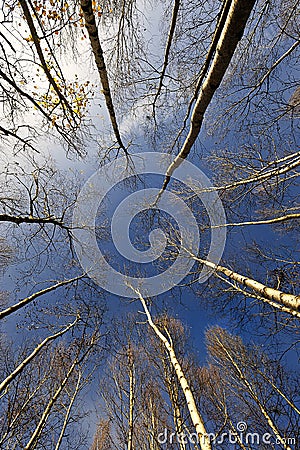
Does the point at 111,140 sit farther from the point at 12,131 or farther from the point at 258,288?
the point at 258,288

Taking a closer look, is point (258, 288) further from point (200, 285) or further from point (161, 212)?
point (161, 212)

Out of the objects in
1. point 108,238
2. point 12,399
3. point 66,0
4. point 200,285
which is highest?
point 108,238

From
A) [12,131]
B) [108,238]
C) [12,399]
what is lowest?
[12,399]

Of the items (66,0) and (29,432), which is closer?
(66,0)

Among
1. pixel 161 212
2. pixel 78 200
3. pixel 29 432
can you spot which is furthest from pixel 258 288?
pixel 29 432

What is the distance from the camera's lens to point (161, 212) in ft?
22.6

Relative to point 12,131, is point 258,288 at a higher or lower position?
lower

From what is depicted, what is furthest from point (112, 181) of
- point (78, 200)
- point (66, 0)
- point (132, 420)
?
point (132, 420)

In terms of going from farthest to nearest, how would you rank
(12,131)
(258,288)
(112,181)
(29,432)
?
1. (29,432)
2. (112,181)
3. (258,288)
4. (12,131)

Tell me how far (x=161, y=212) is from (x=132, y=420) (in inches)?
222

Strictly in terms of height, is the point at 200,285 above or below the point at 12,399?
above

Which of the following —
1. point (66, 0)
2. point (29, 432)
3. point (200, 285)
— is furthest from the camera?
point (29, 432)

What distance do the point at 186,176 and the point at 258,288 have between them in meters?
2.86

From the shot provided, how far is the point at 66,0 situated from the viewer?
2.54 meters
